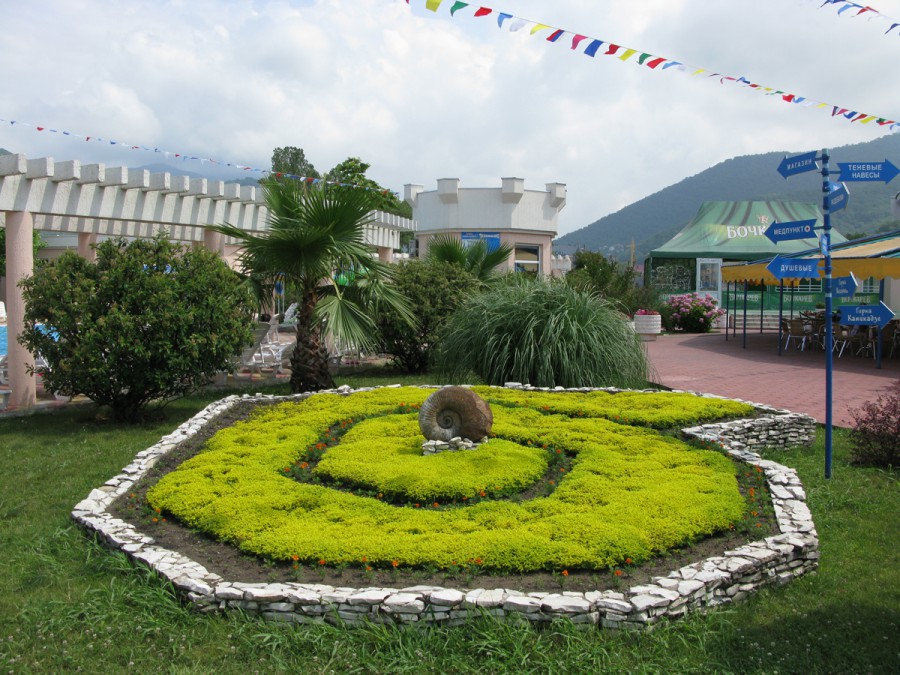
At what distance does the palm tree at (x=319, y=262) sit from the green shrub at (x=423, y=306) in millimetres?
2234

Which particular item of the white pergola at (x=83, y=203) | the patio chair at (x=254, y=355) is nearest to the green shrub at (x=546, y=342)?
the white pergola at (x=83, y=203)

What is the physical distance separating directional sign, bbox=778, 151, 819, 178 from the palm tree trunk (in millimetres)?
6328

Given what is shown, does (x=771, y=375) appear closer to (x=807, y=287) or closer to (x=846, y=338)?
(x=846, y=338)

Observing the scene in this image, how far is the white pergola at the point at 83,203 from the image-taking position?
396 inches

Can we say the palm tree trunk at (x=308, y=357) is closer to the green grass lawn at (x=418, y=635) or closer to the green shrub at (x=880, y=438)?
the green grass lawn at (x=418, y=635)

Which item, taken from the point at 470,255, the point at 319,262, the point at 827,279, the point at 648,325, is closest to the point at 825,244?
the point at 827,279

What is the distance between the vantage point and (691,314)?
24266 mm

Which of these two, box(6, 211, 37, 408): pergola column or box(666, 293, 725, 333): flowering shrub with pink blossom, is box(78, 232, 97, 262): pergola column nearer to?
box(6, 211, 37, 408): pergola column

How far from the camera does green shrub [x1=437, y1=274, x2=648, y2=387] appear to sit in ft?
32.0

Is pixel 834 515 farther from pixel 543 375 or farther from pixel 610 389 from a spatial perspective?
pixel 543 375

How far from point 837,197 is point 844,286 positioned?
775 mm

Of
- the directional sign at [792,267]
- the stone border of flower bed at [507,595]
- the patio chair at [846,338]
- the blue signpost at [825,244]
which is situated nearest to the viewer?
the stone border of flower bed at [507,595]

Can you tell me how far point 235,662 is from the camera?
11.8 feet

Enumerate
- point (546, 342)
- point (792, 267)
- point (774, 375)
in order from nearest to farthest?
point (792, 267) < point (546, 342) < point (774, 375)
